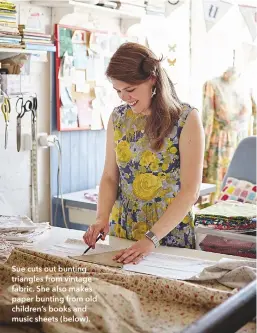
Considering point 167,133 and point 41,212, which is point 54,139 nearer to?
point 41,212

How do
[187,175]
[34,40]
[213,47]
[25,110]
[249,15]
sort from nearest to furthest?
[187,175] → [34,40] → [25,110] → [249,15] → [213,47]

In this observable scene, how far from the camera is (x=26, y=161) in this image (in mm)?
3578

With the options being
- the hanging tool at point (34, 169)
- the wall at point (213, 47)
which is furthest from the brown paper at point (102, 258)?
the wall at point (213, 47)

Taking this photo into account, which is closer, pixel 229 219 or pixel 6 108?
pixel 229 219

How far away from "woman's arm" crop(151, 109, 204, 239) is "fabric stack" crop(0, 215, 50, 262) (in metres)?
0.53

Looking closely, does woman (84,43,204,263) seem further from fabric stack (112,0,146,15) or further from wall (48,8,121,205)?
fabric stack (112,0,146,15)

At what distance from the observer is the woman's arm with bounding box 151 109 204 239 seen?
2.09 meters

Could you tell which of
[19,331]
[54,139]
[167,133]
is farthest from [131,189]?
[54,139]

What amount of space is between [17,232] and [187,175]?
74 centimetres

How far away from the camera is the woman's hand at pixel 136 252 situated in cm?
196

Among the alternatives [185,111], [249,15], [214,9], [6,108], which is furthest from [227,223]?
[249,15]

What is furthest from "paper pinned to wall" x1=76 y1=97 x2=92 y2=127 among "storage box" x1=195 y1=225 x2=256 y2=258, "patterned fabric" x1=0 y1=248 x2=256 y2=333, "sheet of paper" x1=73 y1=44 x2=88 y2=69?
"patterned fabric" x1=0 y1=248 x2=256 y2=333

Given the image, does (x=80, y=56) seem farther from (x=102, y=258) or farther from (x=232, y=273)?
(x=232, y=273)

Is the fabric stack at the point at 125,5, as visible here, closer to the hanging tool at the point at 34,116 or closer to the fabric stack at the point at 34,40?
the fabric stack at the point at 34,40
